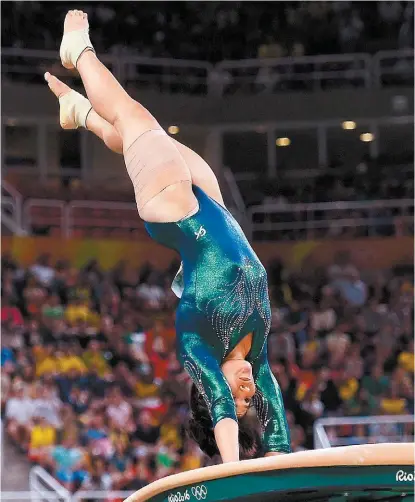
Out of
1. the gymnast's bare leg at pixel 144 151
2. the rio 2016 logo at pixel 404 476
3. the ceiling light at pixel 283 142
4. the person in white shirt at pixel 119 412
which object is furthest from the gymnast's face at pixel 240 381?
the ceiling light at pixel 283 142

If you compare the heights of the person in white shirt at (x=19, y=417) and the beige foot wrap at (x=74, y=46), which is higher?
the beige foot wrap at (x=74, y=46)

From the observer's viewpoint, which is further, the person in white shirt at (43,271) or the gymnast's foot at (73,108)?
the person in white shirt at (43,271)

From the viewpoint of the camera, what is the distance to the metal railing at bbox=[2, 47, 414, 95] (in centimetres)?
1414

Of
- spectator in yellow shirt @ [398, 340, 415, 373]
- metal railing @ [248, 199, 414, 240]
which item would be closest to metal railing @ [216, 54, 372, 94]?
metal railing @ [248, 199, 414, 240]

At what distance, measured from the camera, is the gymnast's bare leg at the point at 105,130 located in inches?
210

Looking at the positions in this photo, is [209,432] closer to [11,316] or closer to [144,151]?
[144,151]

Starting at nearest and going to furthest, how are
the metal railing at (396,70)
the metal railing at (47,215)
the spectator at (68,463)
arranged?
the spectator at (68,463) → the metal railing at (47,215) → the metal railing at (396,70)

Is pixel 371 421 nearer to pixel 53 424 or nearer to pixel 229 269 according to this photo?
pixel 53 424

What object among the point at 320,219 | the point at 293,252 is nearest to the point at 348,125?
the point at 320,219

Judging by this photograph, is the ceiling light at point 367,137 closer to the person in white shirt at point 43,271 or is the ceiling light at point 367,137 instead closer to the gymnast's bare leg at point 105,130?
the person in white shirt at point 43,271

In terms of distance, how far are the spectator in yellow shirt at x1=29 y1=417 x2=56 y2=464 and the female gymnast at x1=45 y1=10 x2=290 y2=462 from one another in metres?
4.05

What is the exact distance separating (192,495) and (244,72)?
1094 centimetres

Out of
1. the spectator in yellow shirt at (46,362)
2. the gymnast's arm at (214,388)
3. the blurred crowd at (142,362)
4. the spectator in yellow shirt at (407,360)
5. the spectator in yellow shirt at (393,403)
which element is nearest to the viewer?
the gymnast's arm at (214,388)

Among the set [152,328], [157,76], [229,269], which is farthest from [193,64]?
[229,269]
